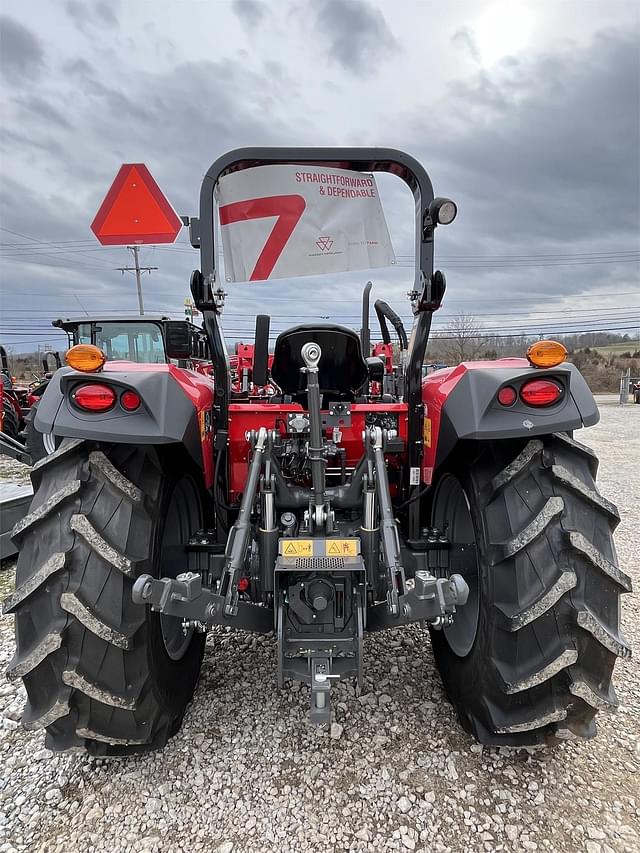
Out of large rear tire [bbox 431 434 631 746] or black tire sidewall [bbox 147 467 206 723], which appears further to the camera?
black tire sidewall [bbox 147 467 206 723]

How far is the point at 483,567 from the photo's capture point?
2.02 meters

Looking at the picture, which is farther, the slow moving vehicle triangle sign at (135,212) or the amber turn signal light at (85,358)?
the slow moving vehicle triangle sign at (135,212)

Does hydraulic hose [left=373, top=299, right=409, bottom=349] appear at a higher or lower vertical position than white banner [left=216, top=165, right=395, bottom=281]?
lower

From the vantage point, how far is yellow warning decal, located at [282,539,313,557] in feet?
6.46

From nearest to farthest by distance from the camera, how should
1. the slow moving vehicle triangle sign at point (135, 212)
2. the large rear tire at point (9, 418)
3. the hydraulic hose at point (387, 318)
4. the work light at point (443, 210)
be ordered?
the work light at point (443, 210) → the slow moving vehicle triangle sign at point (135, 212) → the hydraulic hose at point (387, 318) → the large rear tire at point (9, 418)

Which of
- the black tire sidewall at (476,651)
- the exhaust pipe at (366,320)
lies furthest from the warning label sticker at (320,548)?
the exhaust pipe at (366,320)

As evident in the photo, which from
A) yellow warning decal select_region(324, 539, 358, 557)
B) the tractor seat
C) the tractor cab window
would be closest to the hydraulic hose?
the tractor seat

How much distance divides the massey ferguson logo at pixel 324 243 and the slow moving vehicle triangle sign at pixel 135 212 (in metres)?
1.82

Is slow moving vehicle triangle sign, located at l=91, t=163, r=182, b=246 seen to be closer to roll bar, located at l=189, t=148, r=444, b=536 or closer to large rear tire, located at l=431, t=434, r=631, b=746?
roll bar, located at l=189, t=148, r=444, b=536

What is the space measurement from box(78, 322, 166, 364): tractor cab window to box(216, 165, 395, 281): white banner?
5894 millimetres

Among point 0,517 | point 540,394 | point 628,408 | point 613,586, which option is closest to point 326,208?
point 540,394

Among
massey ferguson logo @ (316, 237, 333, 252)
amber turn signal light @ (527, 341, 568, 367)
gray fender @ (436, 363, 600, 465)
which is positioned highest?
massey ferguson logo @ (316, 237, 333, 252)

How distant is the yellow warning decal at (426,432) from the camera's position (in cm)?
236

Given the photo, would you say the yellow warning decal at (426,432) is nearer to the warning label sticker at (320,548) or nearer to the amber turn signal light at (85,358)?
the warning label sticker at (320,548)
